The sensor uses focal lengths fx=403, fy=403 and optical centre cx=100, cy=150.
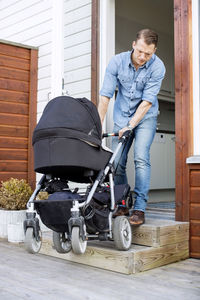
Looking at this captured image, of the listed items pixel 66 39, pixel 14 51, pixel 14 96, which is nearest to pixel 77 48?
pixel 66 39

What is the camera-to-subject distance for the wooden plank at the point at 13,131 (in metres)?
4.02

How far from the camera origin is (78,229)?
209 cm

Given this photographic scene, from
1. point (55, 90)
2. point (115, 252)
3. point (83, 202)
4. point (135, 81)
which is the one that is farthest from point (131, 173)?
point (83, 202)

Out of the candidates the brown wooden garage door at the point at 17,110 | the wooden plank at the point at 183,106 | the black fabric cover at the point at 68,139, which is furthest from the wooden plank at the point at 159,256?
the brown wooden garage door at the point at 17,110

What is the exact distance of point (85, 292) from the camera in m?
2.12

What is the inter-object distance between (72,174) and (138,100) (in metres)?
0.85

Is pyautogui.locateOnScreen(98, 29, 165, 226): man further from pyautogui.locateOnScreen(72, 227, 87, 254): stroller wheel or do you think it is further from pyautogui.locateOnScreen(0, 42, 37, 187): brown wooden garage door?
pyautogui.locateOnScreen(0, 42, 37, 187): brown wooden garage door

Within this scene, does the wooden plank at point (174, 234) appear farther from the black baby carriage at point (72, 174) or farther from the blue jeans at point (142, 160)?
the black baby carriage at point (72, 174)

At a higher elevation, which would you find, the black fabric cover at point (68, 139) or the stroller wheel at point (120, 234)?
the black fabric cover at point (68, 139)

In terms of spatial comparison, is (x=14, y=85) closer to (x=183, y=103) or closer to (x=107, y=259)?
(x=183, y=103)

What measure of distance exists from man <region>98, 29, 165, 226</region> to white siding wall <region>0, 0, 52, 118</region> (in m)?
1.37

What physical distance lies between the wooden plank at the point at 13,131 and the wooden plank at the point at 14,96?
10.8 inches

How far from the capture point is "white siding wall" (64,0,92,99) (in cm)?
396

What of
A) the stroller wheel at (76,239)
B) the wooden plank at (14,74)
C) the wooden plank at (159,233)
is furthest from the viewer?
the wooden plank at (14,74)
